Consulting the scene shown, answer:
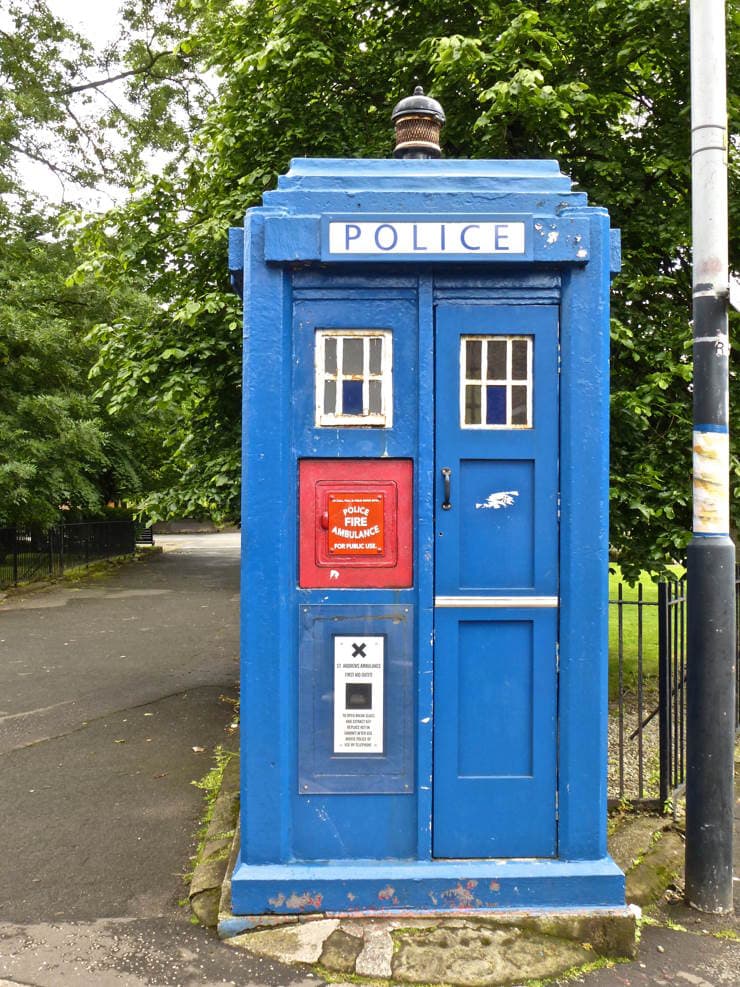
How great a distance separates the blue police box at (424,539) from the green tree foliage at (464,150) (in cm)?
284

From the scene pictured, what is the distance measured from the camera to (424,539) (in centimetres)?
341

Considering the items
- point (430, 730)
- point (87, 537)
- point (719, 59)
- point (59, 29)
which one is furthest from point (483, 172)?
point (87, 537)

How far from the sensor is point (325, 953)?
123 inches

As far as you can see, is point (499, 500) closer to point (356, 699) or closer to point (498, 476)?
point (498, 476)

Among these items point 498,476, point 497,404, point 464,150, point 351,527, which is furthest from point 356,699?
point 464,150

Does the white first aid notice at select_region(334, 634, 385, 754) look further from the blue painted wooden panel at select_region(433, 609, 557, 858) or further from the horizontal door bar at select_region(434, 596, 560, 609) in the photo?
the horizontal door bar at select_region(434, 596, 560, 609)

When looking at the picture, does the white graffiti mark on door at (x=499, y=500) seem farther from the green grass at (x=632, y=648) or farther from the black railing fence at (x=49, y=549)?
the black railing fence at (x=49, y=549)

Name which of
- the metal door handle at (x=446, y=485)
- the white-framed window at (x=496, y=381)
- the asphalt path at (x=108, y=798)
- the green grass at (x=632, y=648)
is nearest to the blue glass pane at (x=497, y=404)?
the white-framed window at (x=496, y=381)

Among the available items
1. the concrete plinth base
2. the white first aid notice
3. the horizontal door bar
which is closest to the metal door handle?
the horizontal door bar

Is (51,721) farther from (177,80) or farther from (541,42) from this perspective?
(177,80)

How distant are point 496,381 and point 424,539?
76 cm

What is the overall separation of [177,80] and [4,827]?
16.3 metres

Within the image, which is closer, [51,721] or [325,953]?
[325,953]

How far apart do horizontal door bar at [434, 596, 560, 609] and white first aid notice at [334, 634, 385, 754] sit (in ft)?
1.35
